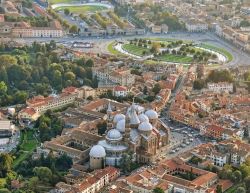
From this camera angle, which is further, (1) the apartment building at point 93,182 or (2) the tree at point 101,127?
(2) the tree at point 101,127

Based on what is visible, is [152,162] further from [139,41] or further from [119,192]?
[139,41]

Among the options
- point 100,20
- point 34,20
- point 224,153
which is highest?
point 34,20

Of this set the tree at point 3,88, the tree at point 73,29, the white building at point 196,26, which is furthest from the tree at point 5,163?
the white building at point 196,26

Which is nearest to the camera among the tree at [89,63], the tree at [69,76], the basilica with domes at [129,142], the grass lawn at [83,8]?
the basilica with domes at [129,142]

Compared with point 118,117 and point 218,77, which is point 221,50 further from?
point 118,117

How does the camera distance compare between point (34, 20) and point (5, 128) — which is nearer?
point (5, 128)

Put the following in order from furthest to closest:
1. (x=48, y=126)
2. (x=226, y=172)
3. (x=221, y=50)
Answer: (x=221, y=50)
(x=48, y=126)
(x=226, y=172)

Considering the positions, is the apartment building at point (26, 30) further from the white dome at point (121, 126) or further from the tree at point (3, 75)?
the white dome at point (121, 126)

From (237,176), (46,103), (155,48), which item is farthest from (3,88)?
(237,176)

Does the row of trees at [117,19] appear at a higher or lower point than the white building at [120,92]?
higher
